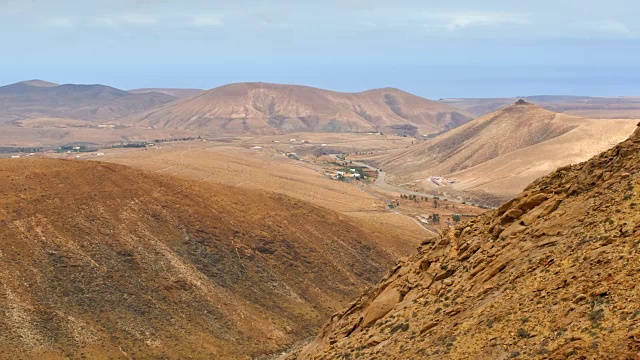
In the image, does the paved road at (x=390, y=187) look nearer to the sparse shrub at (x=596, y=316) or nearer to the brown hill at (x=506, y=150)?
the brown hill at (x=506, y=150)

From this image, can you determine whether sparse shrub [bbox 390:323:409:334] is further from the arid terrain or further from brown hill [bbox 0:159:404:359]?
brown hill [bbox 0:159:404:359]

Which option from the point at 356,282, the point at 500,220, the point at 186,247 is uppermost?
the point at 500,220

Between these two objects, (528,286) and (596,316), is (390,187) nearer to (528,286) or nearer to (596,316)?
(528,286)

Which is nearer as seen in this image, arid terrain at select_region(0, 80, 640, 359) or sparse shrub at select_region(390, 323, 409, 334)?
arid terrain at select_region(0, 80, 640, 359)

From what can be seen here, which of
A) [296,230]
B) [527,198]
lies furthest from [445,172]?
[527,198]

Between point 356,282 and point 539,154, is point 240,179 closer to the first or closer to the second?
point 356,282

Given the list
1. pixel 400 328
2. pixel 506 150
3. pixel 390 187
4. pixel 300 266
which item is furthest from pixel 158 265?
pixel 506 150

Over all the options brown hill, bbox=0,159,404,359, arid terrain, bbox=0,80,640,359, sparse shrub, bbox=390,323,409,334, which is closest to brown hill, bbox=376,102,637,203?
arid terrain, bbox=0,80,640,359
